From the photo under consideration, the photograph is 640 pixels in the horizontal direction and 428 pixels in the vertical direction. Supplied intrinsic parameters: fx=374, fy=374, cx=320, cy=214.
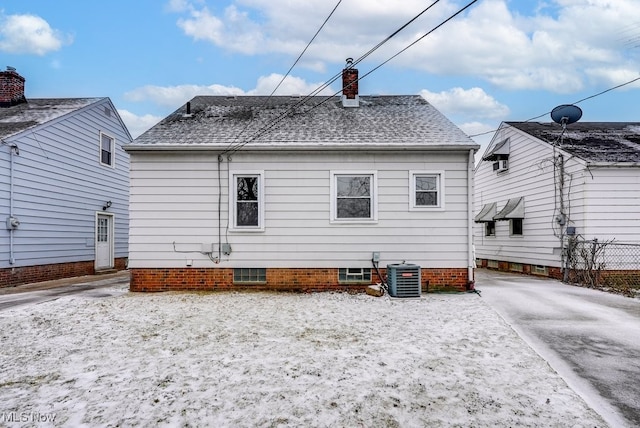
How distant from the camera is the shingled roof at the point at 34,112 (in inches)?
449

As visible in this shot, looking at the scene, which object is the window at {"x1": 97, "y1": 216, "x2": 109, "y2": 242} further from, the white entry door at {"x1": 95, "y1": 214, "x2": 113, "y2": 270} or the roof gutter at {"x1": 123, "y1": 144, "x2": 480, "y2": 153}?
the roof gutter at {"x1": 123, "y1": 144, "x2": 480, "y2": 153}

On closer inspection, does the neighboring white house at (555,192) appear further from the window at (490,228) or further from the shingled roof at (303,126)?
the shingled roof at (303,126)

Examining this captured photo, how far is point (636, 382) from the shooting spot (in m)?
3.98

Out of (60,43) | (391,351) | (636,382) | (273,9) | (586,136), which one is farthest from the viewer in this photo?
(60,43)

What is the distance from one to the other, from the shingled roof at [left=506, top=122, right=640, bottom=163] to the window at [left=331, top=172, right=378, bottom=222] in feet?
20.9

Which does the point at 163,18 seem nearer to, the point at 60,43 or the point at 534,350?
the point at 60,43

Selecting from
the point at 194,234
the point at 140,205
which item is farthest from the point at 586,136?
the point at 140,205

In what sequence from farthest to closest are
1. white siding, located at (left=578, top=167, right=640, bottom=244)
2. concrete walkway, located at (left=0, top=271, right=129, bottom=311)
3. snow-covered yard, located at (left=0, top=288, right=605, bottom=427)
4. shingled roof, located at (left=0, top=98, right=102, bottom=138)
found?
1. shingled roof, located at (left=0, top=98, right=102, bottom=138)
2. white siding, located at (left=578, top=167, right=640, bottom=244)
3. concrete walkway, located at (left=0, top=271, right=129, bottom=311)
4. snow-covered yard, located at (left=0, top=288, right=605, bottom=427)

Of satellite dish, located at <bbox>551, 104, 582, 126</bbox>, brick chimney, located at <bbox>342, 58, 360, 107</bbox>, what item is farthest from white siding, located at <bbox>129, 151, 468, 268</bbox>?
satellite dish, located at <bbox>551, 104, 582, 126</bbox>

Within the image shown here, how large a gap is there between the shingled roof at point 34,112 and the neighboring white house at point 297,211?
16.2ft

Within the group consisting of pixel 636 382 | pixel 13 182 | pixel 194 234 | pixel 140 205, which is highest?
pixel 13 182

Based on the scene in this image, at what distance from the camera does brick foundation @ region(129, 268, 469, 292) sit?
935 centimetres

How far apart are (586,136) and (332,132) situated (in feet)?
29.9

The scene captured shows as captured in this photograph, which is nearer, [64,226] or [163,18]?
[163,18]
